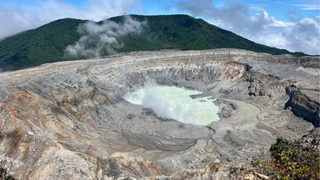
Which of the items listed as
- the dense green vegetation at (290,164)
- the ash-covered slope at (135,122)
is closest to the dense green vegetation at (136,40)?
the ash-covered slope at (135,122)

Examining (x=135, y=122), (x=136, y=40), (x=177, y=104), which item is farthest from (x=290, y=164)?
(x=136, y=40)

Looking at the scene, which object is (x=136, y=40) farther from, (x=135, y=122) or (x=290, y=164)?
(x=290, y=164)

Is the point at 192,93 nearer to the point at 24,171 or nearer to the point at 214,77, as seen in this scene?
the point at 214,77

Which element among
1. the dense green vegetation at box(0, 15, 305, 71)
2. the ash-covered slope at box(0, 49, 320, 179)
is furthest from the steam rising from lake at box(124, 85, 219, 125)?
the dense green vegetation at box(0, 15, 305, 71)

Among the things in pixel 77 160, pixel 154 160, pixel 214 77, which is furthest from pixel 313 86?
pixel 77 160

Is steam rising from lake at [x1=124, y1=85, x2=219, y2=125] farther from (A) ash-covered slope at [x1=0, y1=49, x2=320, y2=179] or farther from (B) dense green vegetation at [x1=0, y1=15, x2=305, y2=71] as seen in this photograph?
(B) dense green vegetation at [x1=0, y1=15, x2=305, y2=71]
